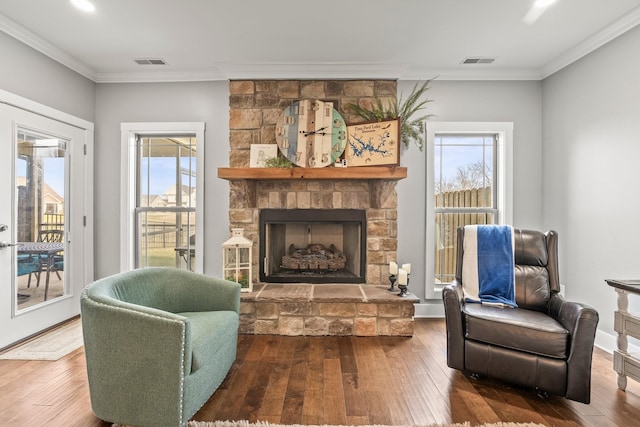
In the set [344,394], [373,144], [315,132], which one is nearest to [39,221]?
[315,132]

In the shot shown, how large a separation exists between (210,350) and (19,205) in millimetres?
2370

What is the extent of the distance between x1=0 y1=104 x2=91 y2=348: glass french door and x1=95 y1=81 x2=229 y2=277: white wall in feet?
0.64

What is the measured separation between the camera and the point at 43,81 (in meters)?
3.15

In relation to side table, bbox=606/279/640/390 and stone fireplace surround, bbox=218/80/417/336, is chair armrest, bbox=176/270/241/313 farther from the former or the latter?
side table, bbox=606/279/640/390

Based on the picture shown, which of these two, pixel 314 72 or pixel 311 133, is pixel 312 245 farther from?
pixel 314 72

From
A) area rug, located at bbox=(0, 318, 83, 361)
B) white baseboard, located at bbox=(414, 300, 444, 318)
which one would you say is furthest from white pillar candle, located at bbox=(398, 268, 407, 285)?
area rug, located at bbox=(0, 318, 83, 361)

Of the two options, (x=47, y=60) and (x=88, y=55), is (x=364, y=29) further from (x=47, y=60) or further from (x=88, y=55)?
(x=47, y=60)

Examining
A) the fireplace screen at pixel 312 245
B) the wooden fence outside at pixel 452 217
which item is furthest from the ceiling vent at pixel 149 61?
the wooden fence outside at pixel 452 217

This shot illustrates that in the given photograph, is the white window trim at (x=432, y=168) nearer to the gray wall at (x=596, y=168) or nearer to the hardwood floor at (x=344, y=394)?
the gray wall at (x=596, y=168)

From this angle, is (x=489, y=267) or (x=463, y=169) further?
(x=463, y=169)

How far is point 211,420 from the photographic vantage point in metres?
1.87

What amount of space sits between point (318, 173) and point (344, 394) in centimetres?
194

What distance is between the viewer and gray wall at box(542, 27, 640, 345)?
2.71 meters

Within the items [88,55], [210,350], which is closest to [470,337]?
[210,350]
